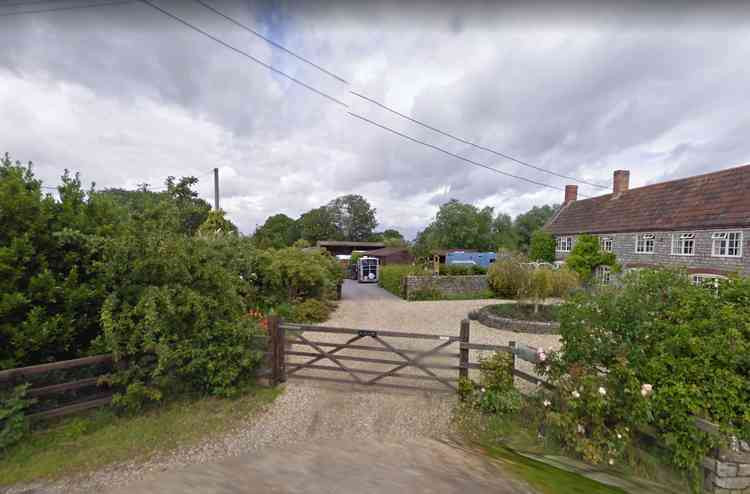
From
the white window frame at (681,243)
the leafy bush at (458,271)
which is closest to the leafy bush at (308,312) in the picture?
the leafy bush at (458,271)

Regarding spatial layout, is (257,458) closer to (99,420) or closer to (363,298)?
(99,420)

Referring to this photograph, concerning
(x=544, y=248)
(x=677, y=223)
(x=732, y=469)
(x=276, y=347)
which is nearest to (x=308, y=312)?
(x=276, y=347)

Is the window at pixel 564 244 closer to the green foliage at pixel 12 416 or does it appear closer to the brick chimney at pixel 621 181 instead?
the brick chimney at pixel 621 181

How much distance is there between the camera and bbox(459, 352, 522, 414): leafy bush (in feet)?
12.9

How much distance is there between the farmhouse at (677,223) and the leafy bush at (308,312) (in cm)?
1324

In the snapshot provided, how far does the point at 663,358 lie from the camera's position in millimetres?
2850

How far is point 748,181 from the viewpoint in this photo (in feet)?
45.5

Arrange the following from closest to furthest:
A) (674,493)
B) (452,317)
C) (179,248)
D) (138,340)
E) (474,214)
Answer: (674,493)
(138,340)
(179,248)
(452,317)
(474,214)

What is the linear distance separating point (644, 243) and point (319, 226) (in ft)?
144

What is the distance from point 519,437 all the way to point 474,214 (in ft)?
122

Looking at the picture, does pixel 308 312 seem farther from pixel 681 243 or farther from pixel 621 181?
pixel 621 181

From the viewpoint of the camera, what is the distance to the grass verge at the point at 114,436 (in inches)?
118

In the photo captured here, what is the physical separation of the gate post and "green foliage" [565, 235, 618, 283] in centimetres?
2037

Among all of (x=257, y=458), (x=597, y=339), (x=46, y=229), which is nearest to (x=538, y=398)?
(x=597, y=339)
